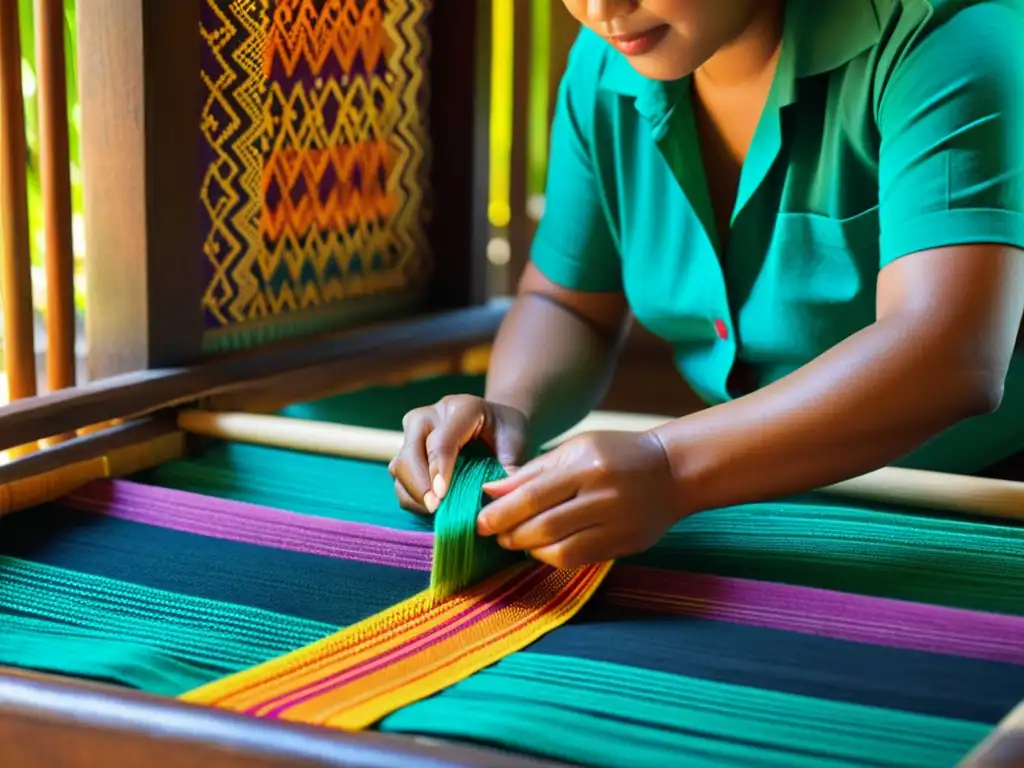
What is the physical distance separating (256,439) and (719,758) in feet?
2.05

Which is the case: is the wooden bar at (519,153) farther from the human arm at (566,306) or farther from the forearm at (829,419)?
the forearm at (829,419)

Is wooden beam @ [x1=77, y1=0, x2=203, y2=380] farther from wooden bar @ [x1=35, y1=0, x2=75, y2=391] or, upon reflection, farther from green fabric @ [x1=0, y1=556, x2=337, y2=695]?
green fabric @ [x1=0, y1=556, x2=337, y2=695]

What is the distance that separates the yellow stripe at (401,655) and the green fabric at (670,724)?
2cm

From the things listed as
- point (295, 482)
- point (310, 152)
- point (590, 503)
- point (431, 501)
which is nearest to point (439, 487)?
point (431, 501)

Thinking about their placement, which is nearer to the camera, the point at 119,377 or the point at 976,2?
the point at 976,2

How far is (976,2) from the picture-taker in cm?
90

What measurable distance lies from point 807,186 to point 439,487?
38cm

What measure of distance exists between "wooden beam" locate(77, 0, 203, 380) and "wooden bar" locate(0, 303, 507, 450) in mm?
42

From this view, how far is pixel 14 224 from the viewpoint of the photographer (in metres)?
1.09

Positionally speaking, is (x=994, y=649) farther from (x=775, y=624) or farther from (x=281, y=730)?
(x=281, y=730)

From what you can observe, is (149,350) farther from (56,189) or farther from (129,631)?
(129,631)

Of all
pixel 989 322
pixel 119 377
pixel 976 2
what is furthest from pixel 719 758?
pixel 119 377

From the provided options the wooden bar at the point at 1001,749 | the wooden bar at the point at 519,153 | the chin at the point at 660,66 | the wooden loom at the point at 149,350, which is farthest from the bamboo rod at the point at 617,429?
the wooden bar at the point at 519,153

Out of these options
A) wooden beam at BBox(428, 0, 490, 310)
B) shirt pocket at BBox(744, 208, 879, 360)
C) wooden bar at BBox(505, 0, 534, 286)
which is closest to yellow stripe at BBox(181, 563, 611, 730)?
shirt pocket at BBox(744, 208, 879, 360)
